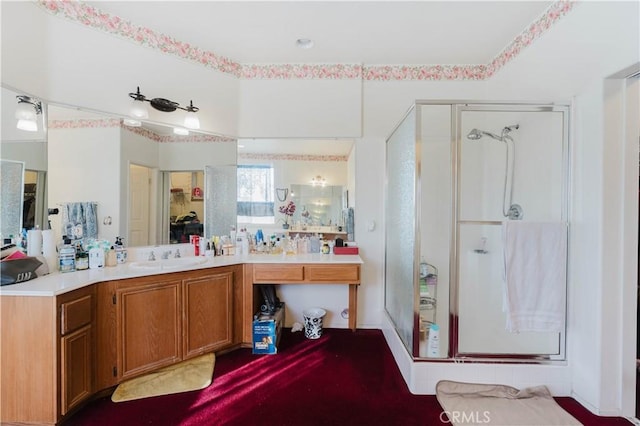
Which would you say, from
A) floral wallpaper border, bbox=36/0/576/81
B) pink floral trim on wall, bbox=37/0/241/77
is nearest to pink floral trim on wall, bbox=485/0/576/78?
floral wallpaper border, bbox=36/0/576/81

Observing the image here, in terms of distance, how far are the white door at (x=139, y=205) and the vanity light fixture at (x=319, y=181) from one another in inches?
59.2

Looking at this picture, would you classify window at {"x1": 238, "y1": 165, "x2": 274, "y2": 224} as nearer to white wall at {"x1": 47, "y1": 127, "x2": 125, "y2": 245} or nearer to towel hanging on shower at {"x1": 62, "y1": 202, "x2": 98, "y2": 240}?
white wall at {"x1": 47, "y1": 127, "x2": 125, "y2": 245}

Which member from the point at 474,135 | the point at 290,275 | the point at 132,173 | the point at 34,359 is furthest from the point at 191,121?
the point at 474,135

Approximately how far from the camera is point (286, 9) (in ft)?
6.88

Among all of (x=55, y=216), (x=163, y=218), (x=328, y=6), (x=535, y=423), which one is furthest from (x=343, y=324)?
(x=328, y=6)

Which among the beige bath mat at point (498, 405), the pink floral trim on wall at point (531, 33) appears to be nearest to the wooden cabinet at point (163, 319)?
the beige bath mat at point (498, 405)

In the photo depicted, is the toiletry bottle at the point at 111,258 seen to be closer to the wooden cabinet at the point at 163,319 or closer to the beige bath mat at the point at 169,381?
the wooden cabinet at the point at 163,319

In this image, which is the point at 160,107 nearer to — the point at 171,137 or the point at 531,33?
the point at 171,137

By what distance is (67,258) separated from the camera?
193cm

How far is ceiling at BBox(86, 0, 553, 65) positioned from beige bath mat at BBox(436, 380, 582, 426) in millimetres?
2690

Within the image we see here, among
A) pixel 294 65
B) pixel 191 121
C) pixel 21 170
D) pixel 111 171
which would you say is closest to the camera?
pixel 21 170

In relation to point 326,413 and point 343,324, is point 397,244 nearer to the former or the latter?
point 343,324

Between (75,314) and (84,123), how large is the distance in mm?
1386

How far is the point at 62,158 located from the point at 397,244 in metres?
2.67
